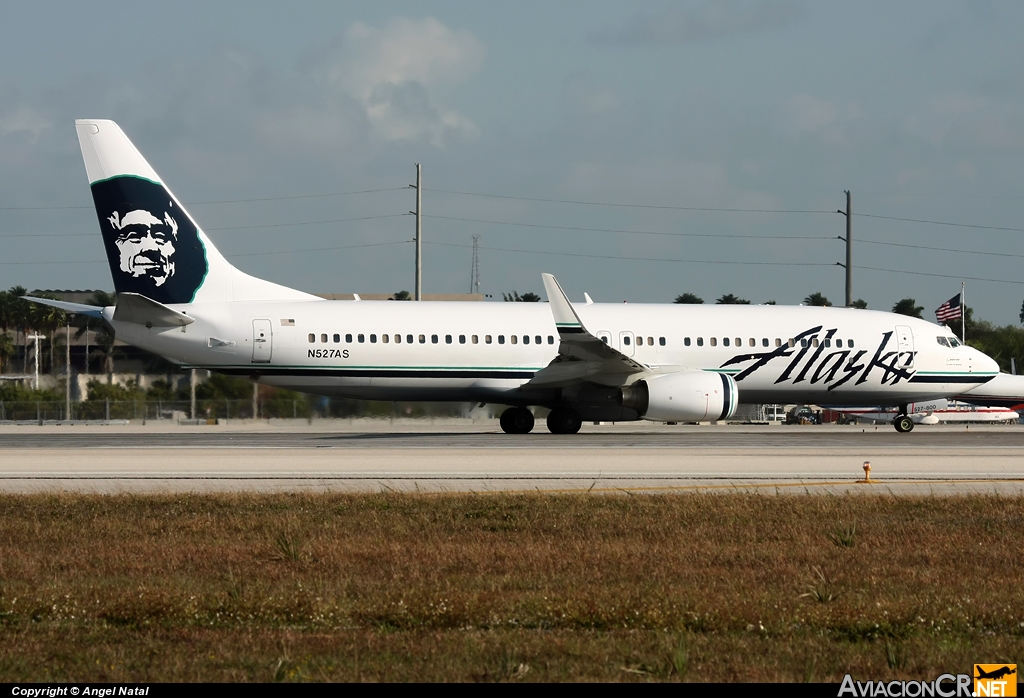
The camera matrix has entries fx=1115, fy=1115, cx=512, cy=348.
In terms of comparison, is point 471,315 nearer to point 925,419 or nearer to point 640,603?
point 640,603

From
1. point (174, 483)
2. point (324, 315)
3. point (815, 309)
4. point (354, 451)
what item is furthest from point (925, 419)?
point (174, 483)

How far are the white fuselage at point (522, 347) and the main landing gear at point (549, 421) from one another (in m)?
0.60

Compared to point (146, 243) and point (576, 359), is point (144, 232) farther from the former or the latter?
point (576, 359)

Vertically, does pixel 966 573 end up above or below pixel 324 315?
below

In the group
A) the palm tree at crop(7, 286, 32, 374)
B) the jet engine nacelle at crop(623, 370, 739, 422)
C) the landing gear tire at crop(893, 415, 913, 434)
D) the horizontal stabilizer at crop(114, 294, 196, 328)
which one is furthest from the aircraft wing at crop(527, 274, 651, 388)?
the palm tree at crop(7, 286, 32, 374)

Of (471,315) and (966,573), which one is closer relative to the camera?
(966,573)

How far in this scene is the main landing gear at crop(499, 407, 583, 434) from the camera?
31438 mm

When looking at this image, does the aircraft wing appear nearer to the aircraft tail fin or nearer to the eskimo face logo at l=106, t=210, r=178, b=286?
the aircraft tail fin

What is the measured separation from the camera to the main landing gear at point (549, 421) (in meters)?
31.4

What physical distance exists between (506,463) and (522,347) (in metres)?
10.9

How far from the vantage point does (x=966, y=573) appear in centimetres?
940

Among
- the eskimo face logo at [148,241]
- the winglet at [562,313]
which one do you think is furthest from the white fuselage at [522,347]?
the winglet at [562,313]

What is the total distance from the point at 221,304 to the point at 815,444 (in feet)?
51.9

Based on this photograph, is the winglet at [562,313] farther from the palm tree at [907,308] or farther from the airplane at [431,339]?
the palm tree at [907,308]
